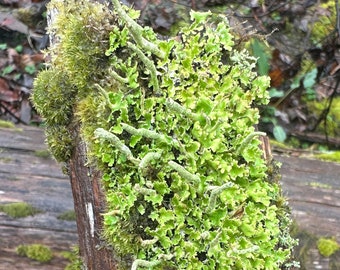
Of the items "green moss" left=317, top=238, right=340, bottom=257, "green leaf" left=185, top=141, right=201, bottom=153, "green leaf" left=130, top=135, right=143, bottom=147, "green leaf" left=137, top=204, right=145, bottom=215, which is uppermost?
"green leaf" left=130, top=135, right=143, bottom=147

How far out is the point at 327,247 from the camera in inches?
81.5

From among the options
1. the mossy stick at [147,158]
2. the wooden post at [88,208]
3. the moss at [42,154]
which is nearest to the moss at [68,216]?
the moss at [42,154]

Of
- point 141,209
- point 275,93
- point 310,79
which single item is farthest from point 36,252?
point 310,79

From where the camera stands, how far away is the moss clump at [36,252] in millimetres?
2123

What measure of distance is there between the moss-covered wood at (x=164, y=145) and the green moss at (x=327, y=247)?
642 mm

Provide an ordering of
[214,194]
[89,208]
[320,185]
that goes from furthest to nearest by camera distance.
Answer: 1. [320,185]
2. [89,208]
3. [214,194]

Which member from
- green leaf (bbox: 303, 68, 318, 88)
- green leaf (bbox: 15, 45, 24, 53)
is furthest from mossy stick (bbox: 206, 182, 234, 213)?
green leaf (bbox: 15, 45, 24, 53)

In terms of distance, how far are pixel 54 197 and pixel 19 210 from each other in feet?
0.56

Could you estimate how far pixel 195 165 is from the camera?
1333mm

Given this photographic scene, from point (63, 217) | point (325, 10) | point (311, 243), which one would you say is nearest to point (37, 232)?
point (63, 217)

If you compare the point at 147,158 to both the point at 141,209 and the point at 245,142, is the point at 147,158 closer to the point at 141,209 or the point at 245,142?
the point at 141,209

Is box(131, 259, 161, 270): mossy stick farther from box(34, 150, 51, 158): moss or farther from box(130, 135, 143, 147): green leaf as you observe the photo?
box(34, 150, 51, 158): moss

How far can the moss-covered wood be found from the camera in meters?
1.31

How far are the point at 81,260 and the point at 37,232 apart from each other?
2.02ft
